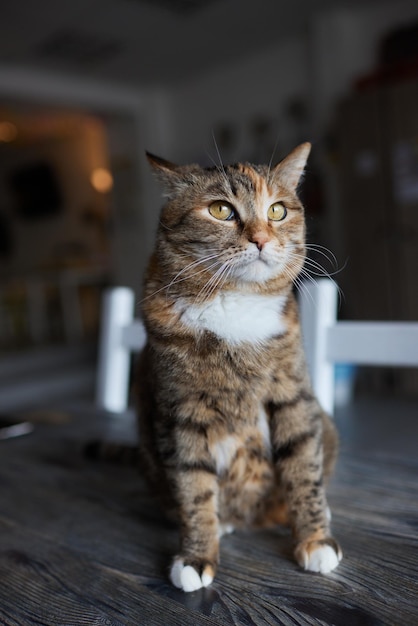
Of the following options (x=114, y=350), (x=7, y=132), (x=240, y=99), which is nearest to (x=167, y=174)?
(x=114, y=350)

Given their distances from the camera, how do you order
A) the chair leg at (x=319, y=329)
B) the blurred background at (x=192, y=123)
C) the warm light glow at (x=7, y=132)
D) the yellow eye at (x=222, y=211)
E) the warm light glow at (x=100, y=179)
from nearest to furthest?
the yellow eye at (x=222, y=211)
the chair leg at (x=319, y=329)
the blurred background at (x=192, y=123)
the warm light glow at (x=7, y=132)
the warm light glow at (x=100, y=179)

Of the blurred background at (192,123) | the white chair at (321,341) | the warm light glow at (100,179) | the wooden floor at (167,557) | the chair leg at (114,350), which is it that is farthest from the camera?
the warm light glow at (100,179)

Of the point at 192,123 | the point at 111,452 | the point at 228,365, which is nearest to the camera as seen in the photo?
the point at 228,365

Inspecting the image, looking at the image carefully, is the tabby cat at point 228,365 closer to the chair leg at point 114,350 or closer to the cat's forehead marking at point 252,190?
the cat's forehead marking at point 252,190

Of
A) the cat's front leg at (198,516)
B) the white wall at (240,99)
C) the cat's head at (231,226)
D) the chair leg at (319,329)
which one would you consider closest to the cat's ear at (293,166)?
the cat's head at (231,226)

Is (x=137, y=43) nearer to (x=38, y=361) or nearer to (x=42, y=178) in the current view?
Result: (x=38, y=361)

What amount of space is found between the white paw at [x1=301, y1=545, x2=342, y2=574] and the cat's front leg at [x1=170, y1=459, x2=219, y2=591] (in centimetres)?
11

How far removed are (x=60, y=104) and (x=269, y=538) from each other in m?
5.62

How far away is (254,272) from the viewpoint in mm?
760

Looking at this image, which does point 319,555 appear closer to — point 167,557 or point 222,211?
point 167,557

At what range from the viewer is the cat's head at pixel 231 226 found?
0.76m

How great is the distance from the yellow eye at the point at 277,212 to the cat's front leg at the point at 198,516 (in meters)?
0.36

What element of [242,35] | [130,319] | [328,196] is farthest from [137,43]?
[130,319]

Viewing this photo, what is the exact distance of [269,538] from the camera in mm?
764
